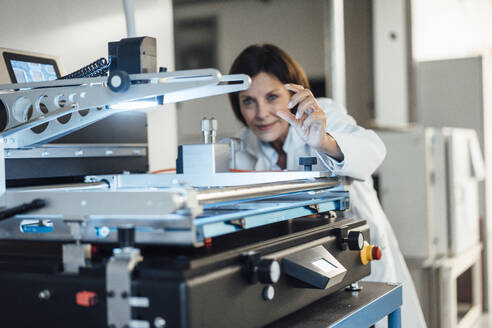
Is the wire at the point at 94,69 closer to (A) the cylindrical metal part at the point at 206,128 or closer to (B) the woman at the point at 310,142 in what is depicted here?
(A) the cylindrical metal part at the point at 206,128

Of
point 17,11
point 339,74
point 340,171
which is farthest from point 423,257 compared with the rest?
point 17,11

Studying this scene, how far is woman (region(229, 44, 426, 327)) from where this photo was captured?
1399 mm

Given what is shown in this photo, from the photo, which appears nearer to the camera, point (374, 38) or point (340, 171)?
point (340, 171)

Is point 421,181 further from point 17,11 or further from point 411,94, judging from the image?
Answer: point 17,11

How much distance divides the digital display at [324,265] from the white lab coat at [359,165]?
46cm

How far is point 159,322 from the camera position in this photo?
69cm

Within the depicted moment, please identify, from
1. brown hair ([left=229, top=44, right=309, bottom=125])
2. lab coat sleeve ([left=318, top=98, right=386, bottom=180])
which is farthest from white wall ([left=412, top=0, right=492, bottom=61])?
lab coat sleeve ([left=318, top=98, right=386, bottom=180])

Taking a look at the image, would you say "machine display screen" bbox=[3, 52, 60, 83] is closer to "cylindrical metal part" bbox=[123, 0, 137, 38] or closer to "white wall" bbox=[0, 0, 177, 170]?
"white wall" bbox=[0, 0, 177, 170]

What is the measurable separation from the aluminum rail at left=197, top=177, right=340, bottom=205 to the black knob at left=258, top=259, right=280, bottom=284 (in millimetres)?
98

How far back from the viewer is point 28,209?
81cm

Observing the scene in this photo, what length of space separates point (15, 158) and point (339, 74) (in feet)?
4.25

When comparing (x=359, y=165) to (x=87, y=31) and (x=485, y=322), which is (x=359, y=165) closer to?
(x=87, y=31)

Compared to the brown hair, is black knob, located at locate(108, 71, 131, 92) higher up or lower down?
lower down

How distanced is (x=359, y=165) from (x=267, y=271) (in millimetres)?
677
